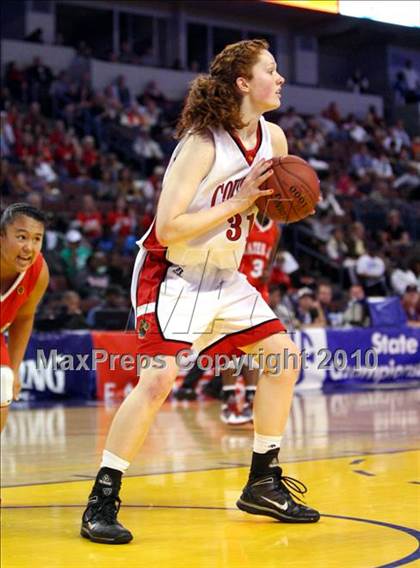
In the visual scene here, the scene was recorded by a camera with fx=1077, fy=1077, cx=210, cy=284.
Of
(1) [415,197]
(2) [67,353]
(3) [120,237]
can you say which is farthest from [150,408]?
(1) [415,197]

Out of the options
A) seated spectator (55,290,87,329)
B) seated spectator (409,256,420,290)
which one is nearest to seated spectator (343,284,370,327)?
seated spectator (409,256,420,290)

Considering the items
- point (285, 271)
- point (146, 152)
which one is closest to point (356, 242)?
point (285, 271)

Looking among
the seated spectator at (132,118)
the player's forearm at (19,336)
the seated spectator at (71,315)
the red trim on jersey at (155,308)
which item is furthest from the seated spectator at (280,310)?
the seated spectator at (132,118)

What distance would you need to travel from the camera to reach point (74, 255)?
1485cm

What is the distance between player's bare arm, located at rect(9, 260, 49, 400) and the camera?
540 cm

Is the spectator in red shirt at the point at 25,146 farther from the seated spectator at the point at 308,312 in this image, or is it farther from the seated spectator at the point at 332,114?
the seated spectator at the point at 332,114

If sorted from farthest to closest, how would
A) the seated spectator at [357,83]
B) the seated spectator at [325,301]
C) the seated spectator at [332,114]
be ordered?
1. the seated spectator at [357,83]
2. the seated spectator at [332,114]
3. the seated spectator at [325,301]

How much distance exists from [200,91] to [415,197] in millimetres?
18345

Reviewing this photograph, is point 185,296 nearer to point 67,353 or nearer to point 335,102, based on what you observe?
point 67,353

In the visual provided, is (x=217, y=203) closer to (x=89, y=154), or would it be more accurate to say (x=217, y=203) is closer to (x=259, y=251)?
(x=259, y=251)

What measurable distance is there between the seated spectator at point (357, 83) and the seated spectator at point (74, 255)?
1409 centimetres

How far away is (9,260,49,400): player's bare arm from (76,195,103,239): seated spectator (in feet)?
33.7

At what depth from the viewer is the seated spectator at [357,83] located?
27.5 m

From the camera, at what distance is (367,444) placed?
7.53 m
